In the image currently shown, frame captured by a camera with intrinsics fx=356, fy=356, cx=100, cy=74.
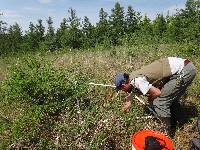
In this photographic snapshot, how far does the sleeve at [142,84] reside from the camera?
4930mm

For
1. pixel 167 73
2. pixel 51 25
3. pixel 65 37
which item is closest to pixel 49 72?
pixel 167 73

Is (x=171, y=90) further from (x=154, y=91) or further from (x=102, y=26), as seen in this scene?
(x=102, y=26)

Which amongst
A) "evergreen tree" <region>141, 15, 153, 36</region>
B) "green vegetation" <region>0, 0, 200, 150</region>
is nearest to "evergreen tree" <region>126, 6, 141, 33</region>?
"evergreen tree" <region>141, 15, 153, 36</region>

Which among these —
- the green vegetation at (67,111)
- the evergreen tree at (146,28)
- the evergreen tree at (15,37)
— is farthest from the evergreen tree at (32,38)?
the green vegetation at (67,111)

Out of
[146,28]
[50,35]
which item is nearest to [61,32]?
[50,35]

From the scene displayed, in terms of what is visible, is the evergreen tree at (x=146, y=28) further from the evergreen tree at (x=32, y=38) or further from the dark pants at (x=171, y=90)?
the evergreen tree at (x=32, y=38)

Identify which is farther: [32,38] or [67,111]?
[32,38]

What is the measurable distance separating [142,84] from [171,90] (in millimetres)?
607

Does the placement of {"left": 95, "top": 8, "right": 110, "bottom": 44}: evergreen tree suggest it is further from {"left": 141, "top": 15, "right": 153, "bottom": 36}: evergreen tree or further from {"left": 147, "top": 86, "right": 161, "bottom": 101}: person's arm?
{"left": 147, "top": 86, "right": 161, "bottom": 101}: person's arm

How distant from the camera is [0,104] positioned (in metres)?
6.42

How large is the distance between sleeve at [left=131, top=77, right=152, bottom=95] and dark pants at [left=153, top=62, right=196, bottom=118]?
0.49 meters

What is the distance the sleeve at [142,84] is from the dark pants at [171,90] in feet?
1.61

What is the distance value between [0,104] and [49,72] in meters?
1.34

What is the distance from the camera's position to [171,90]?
532 cm
